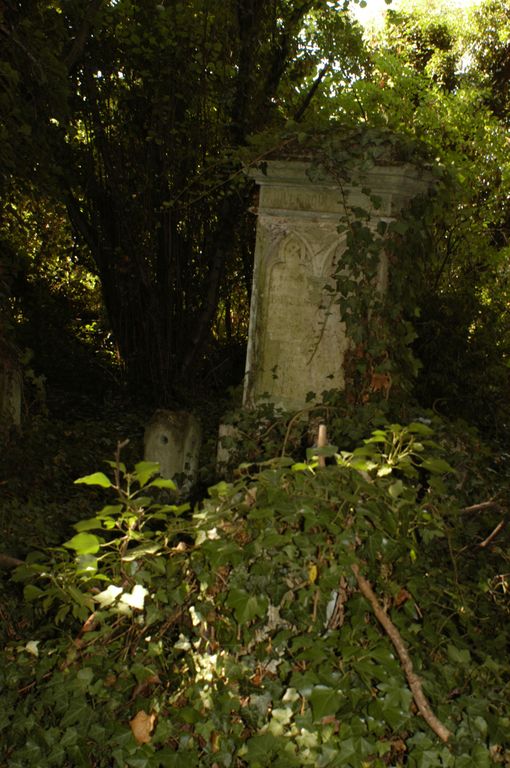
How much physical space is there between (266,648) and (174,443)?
352 cm

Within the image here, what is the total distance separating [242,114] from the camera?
6516 millimetres

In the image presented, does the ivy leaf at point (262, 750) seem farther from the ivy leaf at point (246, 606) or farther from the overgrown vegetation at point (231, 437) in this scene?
the ivy leaf at point (246, 606)

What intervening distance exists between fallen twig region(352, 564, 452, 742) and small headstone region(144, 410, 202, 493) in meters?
3.50

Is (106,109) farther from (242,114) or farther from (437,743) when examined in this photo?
(437,743)

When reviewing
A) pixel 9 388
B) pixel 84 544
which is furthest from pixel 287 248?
pixel 84 544

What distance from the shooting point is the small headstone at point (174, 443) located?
5.27 m

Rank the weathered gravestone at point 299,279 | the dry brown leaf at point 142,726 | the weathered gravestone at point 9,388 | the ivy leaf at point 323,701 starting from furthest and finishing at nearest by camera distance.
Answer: the weathered gravestone at point 9,388, the weathered gravestone at point 299,279, the dry brown leaf at point 142,726, the ivy leaf at point 323,701

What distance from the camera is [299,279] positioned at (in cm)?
456

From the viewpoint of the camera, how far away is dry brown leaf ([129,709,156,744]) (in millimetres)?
1729

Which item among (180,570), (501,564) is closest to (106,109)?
(501,564)

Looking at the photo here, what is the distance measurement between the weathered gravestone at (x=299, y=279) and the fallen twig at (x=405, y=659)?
274cm

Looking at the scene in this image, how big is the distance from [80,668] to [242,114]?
545 centimetres

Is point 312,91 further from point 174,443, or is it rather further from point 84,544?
point 84,544

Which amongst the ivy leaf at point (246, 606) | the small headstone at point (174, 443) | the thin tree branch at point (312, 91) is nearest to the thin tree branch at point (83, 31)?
the thin tree branch at point (312, 91)
